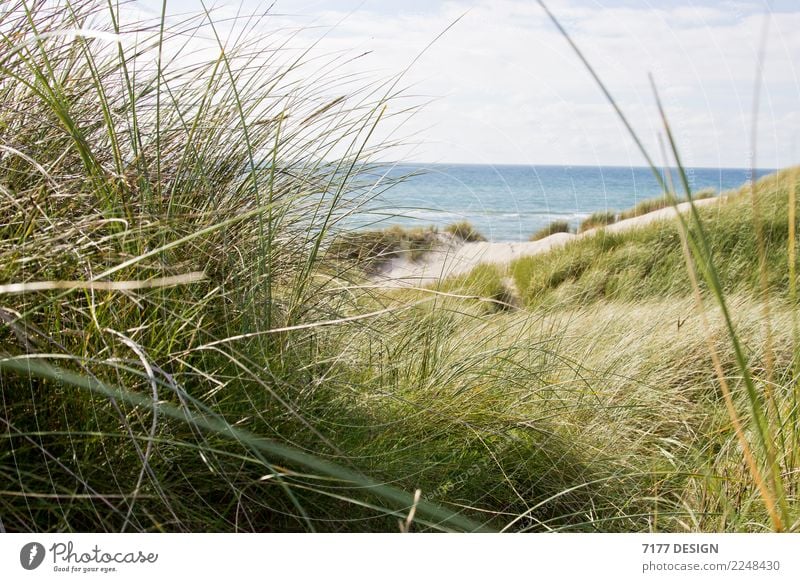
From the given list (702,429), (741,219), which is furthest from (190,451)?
(741,219)

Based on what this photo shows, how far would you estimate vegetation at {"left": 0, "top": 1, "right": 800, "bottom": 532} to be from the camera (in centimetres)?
99

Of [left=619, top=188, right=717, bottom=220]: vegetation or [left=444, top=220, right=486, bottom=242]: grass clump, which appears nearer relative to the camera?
[left=444, top=220, right=486, bottom=242]: grass clump

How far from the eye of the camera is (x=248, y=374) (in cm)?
109

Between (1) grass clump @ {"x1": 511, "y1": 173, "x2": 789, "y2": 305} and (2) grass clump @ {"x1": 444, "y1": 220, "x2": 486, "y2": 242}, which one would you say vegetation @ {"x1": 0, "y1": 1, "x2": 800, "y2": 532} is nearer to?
(2) grass clump @ {"x1": 444, "y1": 220, "x2": 486, "y2": 242}
